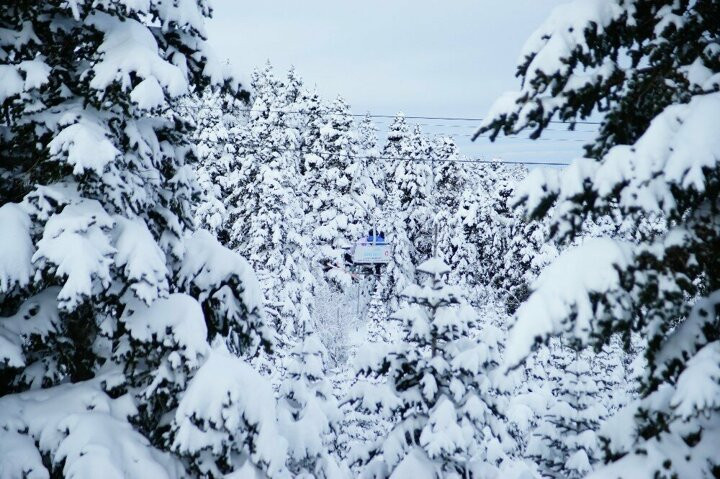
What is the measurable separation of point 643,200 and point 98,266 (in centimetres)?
457

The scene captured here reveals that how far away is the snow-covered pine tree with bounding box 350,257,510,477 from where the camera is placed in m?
9.70

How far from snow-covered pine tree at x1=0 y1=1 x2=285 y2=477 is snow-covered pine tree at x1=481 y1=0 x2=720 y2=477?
340 cm

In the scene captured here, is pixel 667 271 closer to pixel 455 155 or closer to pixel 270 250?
pixel 270 250

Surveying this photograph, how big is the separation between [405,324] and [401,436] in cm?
213

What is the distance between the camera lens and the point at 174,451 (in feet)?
18.1

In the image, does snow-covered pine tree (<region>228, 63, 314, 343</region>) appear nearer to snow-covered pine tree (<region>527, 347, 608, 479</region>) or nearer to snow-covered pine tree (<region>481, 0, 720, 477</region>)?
snow-covered pine tree (<region>527, 347, 608, 479</region>)

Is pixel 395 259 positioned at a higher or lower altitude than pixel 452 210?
lower

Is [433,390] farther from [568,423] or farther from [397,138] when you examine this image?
[397,138]

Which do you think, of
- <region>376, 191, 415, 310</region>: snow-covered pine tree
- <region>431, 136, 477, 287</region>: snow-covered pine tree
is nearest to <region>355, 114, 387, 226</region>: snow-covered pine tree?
<region>376, 191, 415, 310</region>: snow-covered pine tree

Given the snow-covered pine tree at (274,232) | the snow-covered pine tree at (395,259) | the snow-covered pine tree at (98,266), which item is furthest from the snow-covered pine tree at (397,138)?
the snow-covered pine tree at (98,266)

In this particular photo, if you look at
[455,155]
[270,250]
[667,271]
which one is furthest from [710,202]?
[455,155]

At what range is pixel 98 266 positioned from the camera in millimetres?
5051

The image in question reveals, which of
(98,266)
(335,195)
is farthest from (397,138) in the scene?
(98,266)

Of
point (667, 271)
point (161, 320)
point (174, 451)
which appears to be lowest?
point (174, 451)
